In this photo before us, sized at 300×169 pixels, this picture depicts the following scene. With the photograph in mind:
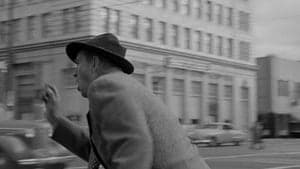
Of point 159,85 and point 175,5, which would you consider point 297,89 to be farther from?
point 159,85

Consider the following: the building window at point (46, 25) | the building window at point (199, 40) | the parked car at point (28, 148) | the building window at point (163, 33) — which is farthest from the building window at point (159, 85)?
the parked car at point (28, 148)

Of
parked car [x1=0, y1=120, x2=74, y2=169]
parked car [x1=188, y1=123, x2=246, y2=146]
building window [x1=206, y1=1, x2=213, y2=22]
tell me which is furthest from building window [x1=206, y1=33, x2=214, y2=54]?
parked car [x1=0, y1=120, x2=74, y2=169]

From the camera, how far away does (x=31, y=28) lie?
4800cm

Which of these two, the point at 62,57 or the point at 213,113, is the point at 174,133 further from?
the point at 213,113

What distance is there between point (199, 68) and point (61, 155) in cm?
4198

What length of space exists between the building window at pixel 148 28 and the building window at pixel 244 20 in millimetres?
13869

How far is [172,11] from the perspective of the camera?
5175cm

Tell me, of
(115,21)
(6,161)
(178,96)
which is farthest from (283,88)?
(6,161)

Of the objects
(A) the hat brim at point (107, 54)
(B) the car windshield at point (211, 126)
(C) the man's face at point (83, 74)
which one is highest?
(A) the hat brim at point (107, 54)

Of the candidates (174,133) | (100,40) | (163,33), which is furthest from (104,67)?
(163,33)

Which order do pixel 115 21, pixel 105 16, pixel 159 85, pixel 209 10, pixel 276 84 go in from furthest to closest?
1. pixel 276 84
2. pixel 209 10
3. pixel 159 85
4. pixel 115 21
5. pixel 105 16

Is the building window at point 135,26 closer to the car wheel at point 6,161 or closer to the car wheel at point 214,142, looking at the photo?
the car wheel at point 214,142

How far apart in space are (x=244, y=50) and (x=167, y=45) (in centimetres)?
1285

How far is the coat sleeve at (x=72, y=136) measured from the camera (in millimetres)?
2760
